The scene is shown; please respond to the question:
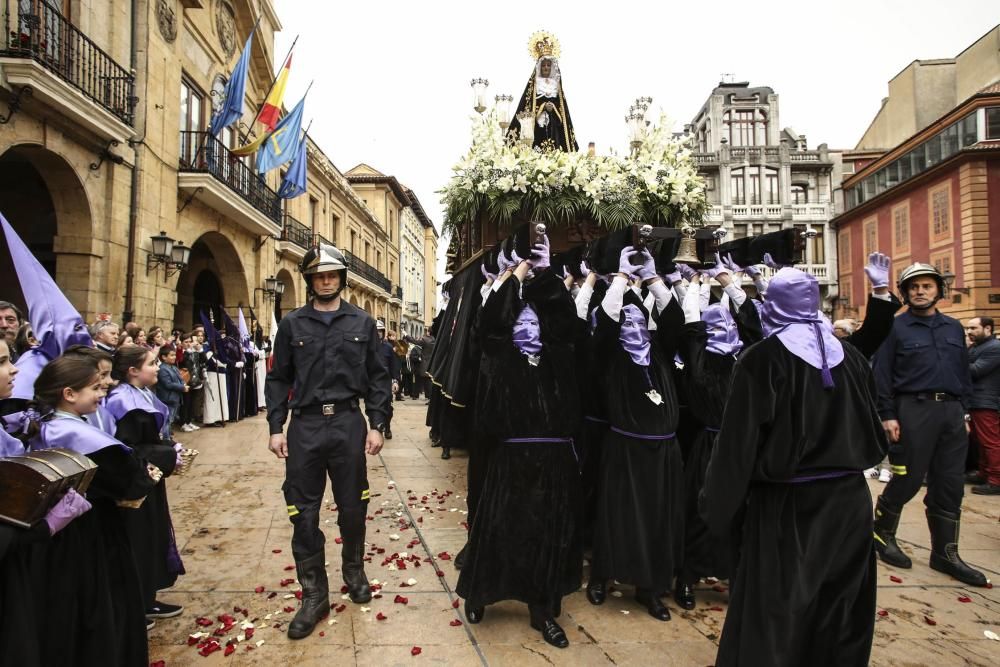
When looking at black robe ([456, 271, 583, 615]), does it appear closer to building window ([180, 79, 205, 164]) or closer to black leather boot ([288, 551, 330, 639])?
black leather boot ([288, 551, 330, 639])

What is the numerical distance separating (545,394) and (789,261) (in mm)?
1629

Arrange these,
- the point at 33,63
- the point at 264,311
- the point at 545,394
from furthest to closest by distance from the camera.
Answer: the point at 264,311
the point at 33,63
the point at 545,394

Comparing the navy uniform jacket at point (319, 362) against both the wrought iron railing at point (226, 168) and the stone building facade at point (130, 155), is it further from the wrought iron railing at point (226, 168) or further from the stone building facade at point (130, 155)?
the wrought iron railing at point (226, 168)

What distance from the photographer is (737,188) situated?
1507 inches

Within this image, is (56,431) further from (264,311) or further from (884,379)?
(264,311)

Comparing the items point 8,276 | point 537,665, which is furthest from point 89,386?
point 8,276

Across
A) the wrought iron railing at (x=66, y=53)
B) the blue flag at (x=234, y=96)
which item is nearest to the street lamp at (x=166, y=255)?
the wrought iron railing at (x=66, y=53)

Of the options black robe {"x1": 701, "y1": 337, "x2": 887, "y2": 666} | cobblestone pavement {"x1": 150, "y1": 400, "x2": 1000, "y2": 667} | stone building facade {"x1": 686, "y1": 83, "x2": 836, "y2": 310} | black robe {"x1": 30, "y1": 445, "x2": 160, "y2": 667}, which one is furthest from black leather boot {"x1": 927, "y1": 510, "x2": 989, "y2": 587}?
stone building facade {"x1": 686, "y1": 83, "x2": 836, "y2": 310}

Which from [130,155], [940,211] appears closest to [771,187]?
[940,211]

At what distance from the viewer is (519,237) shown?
3.43 m

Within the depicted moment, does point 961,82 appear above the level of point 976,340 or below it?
above

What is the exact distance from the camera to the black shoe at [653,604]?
136 inches

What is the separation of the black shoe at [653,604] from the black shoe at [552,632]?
623 mm

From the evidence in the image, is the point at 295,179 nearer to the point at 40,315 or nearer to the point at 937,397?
the point at 40,315
